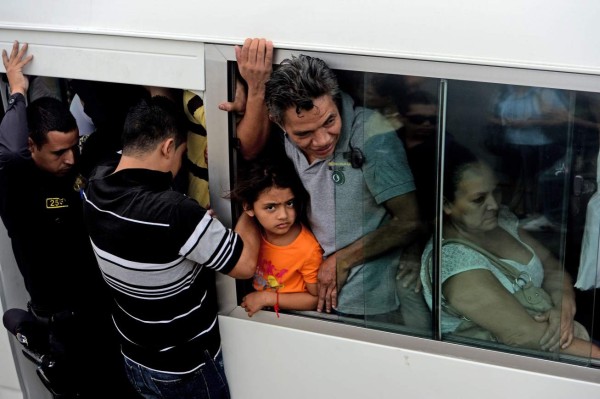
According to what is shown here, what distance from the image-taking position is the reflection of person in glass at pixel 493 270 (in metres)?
2.47

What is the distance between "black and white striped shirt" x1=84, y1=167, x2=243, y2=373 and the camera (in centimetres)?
274

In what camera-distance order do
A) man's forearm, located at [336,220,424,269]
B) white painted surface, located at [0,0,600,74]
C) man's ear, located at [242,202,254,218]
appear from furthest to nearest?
1. man's ear, located at [242,202,254,218]
2. man's forearm, located at [336,220,424,269]
3. white painted surface, located at [0,0,600,74]

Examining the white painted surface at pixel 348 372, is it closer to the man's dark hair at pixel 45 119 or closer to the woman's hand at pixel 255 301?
the woman's hand at pixel 255 301

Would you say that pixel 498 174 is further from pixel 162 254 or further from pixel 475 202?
pixel 162 254

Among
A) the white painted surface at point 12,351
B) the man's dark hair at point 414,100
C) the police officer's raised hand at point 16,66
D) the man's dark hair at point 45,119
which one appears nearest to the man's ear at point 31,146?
the man's dark hair at point 45,119

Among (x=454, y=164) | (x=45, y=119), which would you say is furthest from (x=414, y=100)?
(x=45, y=119)

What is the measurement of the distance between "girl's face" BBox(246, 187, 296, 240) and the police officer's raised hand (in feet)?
3.49

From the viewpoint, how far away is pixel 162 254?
110 inches

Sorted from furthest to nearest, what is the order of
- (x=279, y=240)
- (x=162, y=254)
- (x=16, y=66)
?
(x=16, y=66) < (x=279, y=240) < (x=162, y=254)

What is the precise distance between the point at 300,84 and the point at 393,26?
34cm

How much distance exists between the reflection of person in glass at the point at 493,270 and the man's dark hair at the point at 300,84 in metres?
0.44

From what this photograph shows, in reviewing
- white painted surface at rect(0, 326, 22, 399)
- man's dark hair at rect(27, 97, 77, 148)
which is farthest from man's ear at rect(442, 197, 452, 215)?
white painted surface at rect(0, 326, 22, 399)

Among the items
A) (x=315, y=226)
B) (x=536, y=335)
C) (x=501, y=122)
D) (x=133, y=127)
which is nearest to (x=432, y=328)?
(x=536, y=335)

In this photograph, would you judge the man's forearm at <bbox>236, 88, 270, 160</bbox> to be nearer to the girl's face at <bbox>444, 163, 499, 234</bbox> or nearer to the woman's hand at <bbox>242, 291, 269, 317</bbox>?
the woman's hand at <bbox>242, 291, 269, 317</bbox>
